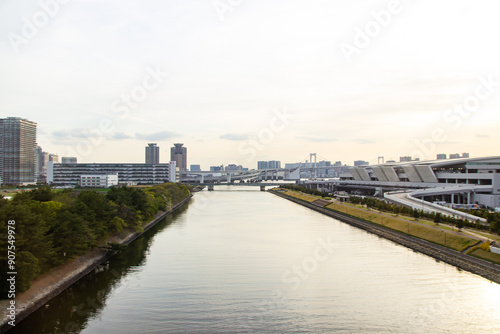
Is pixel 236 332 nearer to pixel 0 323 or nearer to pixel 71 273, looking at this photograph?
pixel 0 323

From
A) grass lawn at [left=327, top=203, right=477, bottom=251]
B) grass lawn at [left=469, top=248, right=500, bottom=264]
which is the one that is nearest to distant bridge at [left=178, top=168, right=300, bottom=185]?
grass lawn at [left=327, top=203, right=477, bottom=251]

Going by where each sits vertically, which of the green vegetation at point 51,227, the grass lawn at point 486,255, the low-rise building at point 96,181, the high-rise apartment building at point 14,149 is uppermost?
the high-rise apartment building at point 14,149

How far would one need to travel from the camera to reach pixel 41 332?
6004 mm

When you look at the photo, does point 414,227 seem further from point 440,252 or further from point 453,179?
point 453,179

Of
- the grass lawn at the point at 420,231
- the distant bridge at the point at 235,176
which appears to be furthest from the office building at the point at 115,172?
the grass lawn at the point at 420,231

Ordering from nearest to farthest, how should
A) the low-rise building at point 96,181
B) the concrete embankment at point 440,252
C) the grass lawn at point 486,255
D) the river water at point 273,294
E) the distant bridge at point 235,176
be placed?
the river water at point 273,294, the concrete embankment at point 440,252, the grass lawn at point 486,255, the low-rise building at point 96,181, the distant bridge at point 235,176

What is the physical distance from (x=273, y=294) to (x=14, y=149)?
55.8 meters

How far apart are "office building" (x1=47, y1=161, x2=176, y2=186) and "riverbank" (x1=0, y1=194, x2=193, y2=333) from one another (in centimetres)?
3589

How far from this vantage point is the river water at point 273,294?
6207 mm

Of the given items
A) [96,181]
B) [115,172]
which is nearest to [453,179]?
[96,181]

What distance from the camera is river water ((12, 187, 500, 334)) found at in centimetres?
621

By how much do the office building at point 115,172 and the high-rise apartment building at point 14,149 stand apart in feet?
35.6

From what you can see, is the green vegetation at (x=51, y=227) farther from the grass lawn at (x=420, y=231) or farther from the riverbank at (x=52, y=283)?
the grass lawn at (x=420, y=231)

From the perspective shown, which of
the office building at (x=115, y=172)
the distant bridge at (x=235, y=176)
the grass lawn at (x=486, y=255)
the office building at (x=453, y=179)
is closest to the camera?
the grass lawn at (x=486, y=255)
